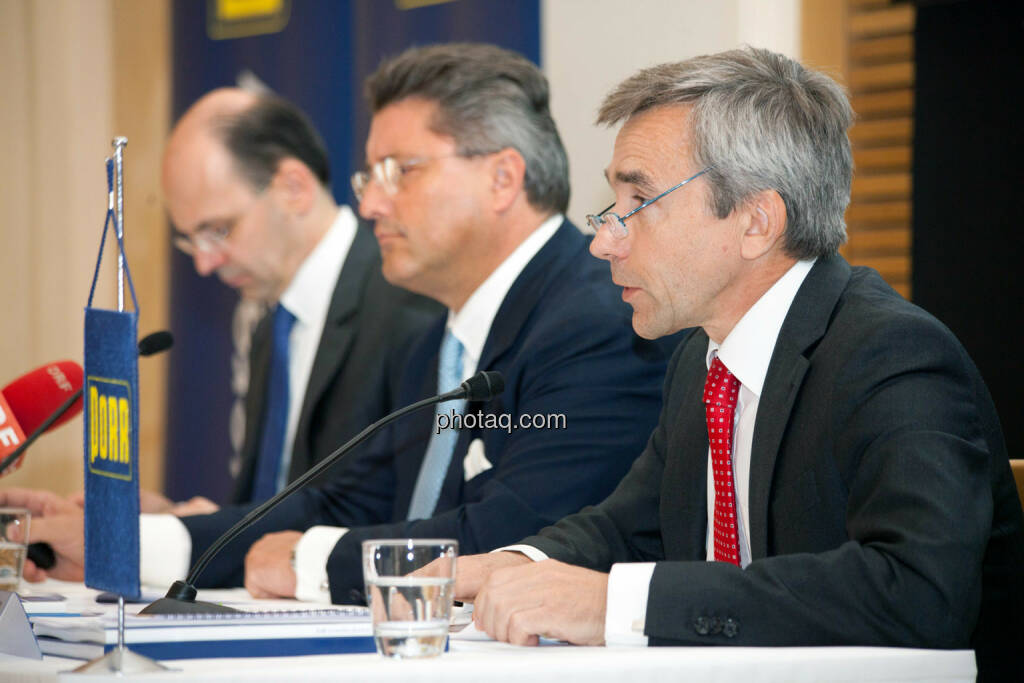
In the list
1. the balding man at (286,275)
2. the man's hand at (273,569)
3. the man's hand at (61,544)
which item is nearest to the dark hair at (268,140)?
the balding man at (286,275)

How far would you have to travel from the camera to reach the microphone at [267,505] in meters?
1.56

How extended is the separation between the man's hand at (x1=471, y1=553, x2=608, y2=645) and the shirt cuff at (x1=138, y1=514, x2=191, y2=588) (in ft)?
4.41

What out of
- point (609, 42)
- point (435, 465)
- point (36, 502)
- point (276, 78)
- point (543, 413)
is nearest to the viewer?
point (543, 413)

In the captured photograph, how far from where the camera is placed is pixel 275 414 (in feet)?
11.0

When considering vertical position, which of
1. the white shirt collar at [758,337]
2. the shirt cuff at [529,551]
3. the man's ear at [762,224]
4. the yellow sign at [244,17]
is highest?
the yellow sign at [244,17]

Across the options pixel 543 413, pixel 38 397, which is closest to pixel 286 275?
pixel 38 397

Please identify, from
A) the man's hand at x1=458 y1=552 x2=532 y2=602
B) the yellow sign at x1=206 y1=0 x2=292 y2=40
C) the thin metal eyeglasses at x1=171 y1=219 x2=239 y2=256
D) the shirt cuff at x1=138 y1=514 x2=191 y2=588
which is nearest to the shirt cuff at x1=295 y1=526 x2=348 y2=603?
the shirt cuff at x1=138 y1=514 x2=191 y2=588

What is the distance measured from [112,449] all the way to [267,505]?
0.55m

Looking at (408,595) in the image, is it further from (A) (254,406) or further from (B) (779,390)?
(A) (254,406)

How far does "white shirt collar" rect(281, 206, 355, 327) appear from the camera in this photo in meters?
3.47

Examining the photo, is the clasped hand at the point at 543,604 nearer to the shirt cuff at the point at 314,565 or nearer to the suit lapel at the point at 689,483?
the suit lapel at the point at 689,483

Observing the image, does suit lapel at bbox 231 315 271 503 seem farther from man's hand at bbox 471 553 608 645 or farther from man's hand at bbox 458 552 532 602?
man's hand at bbox 471 553 608 645

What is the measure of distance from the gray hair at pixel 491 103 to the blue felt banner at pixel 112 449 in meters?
1.61

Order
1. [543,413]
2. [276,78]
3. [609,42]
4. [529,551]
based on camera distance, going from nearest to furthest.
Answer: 1. [529,551]
2. [543,413]
3. [609,42]
4. [276,78]
